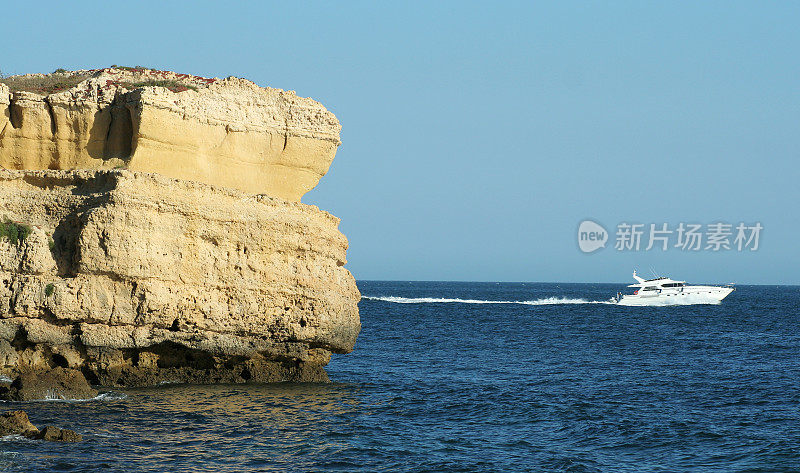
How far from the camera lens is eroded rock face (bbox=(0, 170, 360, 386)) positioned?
60.8 feet

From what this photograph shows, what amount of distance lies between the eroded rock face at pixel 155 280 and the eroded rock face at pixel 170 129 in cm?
104

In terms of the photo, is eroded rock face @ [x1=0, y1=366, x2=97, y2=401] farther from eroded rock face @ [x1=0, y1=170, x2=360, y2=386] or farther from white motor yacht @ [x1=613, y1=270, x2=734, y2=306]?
white motor yacht @ [x1=613, y1=270, x2=734, y2=306]

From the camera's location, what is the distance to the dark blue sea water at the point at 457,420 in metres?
15.0

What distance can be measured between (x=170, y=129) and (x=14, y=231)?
4.26 metres

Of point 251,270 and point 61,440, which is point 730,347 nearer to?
point 251,270

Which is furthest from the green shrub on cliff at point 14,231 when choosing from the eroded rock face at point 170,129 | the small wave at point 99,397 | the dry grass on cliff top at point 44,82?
the dry grass on cliff top at point 44,82

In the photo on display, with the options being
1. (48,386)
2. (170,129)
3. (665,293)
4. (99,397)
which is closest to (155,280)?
(99,397)

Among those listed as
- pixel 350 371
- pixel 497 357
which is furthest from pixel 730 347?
pixel 350 371

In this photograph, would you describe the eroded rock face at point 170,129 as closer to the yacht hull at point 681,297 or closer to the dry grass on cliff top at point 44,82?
the dry grass on cliff top at point 44,82

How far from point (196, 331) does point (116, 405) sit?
282cm

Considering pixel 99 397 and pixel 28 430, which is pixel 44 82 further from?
pixel 28 430

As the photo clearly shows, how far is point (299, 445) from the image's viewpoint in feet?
52.0

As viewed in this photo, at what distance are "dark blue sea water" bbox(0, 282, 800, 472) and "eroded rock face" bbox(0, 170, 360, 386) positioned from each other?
1066 mm

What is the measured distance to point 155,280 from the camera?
1917 centimetres
